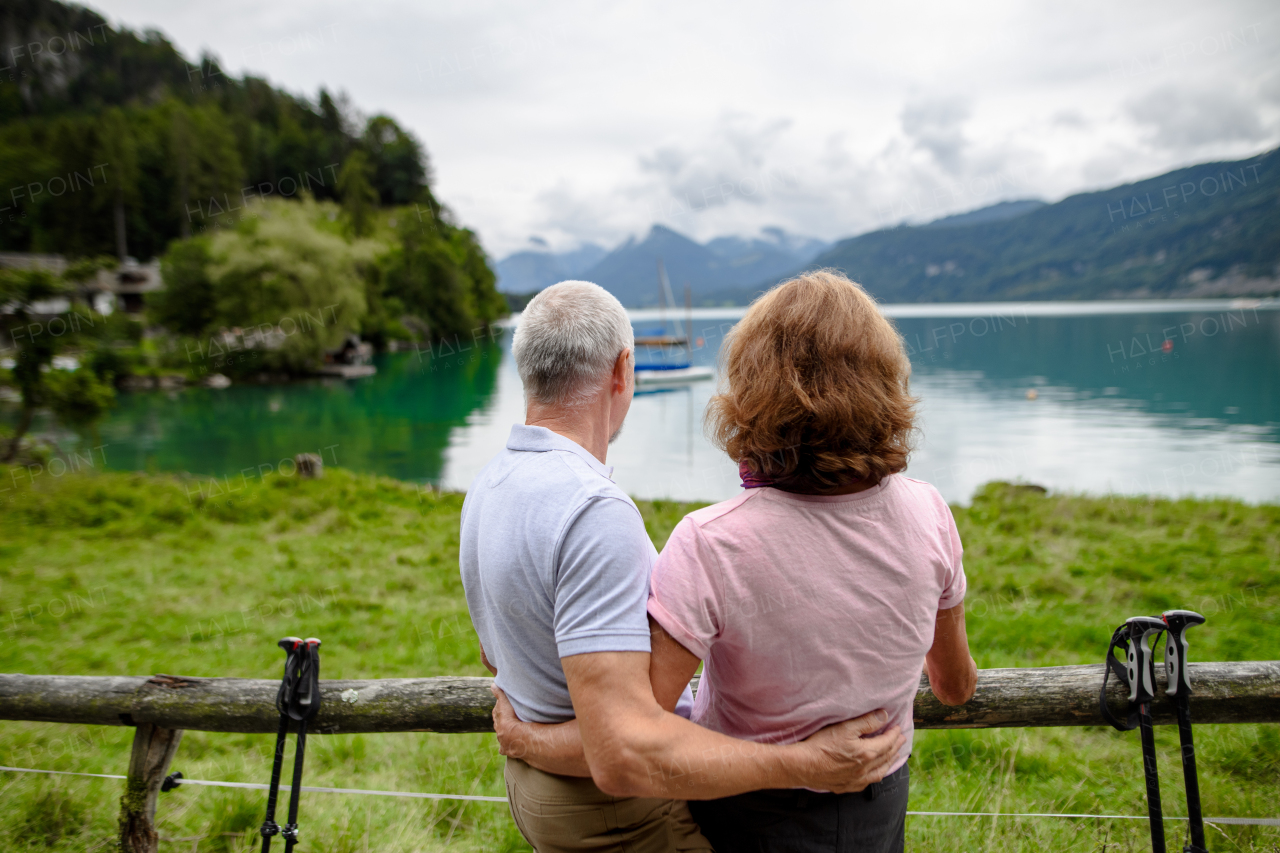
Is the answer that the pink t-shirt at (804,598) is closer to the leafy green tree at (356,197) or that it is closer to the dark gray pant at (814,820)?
the dark gray pant at (814,820)

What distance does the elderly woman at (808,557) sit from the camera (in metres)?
1.31

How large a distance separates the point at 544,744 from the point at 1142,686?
5.95ft

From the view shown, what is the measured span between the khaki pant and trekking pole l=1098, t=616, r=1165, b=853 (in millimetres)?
1335

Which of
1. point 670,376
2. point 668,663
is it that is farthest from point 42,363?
point 670,376

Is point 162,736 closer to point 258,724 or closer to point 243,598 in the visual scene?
point 258,724

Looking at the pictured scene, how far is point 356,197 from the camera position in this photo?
76.6m

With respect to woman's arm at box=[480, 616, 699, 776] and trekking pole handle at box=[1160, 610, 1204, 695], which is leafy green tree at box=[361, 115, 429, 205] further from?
trekking pole handle at box=[1160, 610, 1204, 695]

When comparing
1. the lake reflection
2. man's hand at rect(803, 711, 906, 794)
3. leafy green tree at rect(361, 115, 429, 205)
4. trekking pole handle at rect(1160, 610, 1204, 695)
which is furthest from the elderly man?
leafy green tree at rect(361, 115, 429, 205)

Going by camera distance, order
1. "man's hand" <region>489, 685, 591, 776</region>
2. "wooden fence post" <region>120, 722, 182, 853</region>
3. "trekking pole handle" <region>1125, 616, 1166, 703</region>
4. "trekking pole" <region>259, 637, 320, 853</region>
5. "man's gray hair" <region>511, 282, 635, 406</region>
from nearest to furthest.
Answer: "man's hand" <region>489, 685, 591, 776</region>, "man's gray hair" <region>511, 282, 635, 406</region>, "trekking pole handle" <region>1125, 616, 1166, 703</region>, "trekking pole" <region>259, 637, 320, 853</region>, "wooden fence post" <region>120, 722, 182, 853</region>

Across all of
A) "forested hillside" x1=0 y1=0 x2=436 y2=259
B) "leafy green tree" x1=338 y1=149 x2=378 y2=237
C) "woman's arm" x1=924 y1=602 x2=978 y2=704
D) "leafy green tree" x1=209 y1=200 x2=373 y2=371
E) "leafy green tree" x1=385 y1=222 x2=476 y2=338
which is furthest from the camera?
"leafy green tree" x1=338 y1=149 x2=378 y2=237

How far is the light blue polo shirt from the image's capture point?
1.31m

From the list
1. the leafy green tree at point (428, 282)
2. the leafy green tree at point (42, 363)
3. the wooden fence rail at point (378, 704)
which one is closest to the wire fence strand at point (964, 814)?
the wooden fence rail at point (378, 704)

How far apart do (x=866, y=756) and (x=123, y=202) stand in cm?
8093

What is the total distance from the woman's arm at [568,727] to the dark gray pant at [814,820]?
14.1 inches
